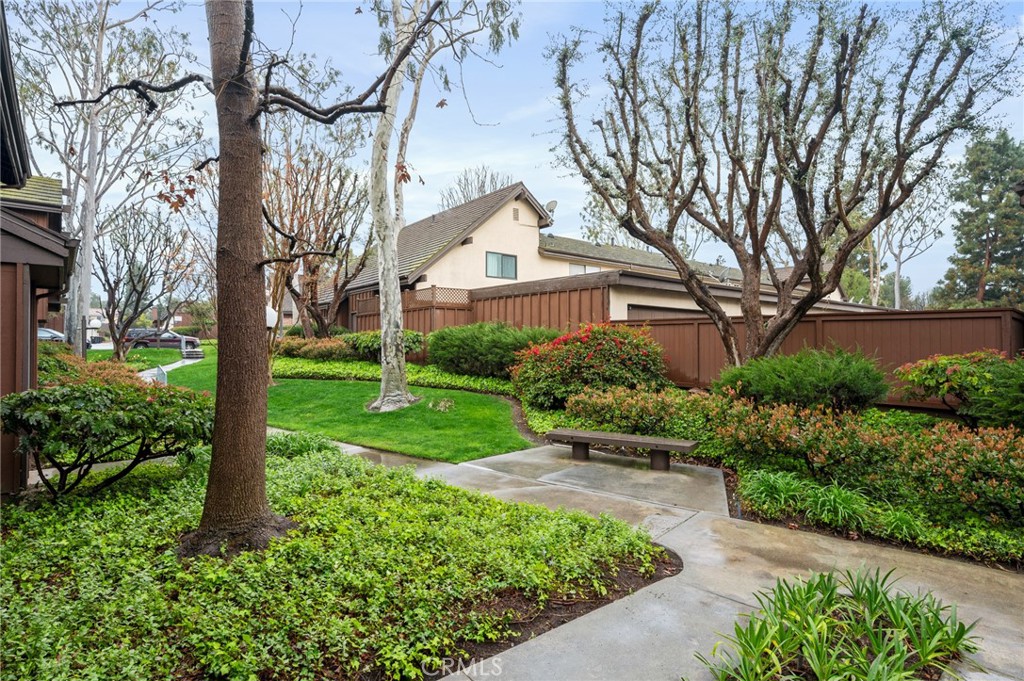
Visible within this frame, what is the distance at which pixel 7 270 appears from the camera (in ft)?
16.3

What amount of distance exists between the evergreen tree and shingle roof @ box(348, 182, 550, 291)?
1039 inches

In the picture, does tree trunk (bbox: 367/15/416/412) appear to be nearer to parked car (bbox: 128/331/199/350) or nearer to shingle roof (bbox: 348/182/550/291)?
shingle roof (bbox: 348/182/550/291)

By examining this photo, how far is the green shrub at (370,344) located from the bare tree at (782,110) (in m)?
6.97

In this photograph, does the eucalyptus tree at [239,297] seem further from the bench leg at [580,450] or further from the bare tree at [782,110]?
the bare tree at [782,110]

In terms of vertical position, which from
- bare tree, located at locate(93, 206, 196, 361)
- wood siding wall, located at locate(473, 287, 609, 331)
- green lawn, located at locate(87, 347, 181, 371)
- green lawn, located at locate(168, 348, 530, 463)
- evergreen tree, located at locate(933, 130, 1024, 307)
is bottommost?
green lawn, located at locate(168, 348, 530, 463)

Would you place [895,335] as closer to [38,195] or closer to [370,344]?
[370,344]

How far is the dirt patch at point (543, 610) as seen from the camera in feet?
8.63

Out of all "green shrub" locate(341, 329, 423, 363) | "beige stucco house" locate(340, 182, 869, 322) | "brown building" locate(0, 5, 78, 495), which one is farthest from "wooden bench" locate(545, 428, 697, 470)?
"green shrub" locate(341, 329, 423, 363)

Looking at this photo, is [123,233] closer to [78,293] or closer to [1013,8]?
[78,293]

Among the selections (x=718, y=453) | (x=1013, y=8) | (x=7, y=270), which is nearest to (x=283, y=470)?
(x=7, y=270)

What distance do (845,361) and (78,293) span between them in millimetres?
18358

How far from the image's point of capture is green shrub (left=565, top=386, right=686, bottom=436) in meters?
7.72

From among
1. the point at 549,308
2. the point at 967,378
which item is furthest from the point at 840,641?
the point at 549,308

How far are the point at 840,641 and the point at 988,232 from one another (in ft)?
131
